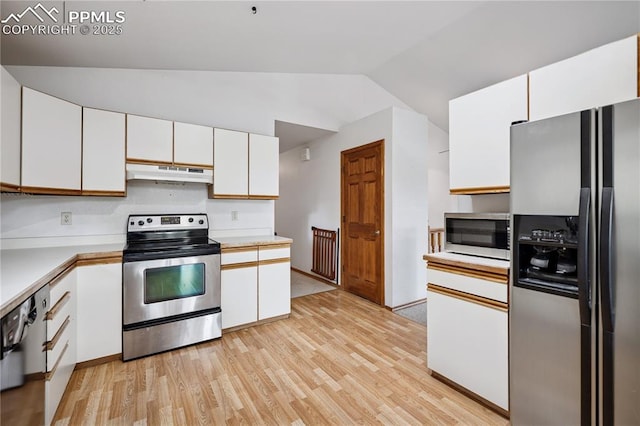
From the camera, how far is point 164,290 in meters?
2.46

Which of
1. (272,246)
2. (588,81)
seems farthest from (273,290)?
(588,81)

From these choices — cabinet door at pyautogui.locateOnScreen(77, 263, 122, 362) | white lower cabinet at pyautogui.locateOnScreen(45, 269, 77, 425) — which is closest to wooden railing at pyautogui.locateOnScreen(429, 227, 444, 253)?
cabinet door at pyautogui.locateOnScreen(77, 263, 122, 362)

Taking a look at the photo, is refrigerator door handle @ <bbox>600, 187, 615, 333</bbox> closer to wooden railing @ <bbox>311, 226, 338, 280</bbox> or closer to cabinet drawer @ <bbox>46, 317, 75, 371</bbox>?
cabinet drawer @ <bbox>46, 317, 75, 371</bbox>

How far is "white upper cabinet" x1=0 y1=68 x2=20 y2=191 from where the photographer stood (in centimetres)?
178

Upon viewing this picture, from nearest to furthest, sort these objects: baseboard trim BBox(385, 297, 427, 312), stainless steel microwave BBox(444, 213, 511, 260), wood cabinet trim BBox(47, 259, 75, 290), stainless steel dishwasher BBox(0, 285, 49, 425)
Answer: stainless steel dishwasher BBox(0, 285, 49, 425) < wood cabinet trim BBox(47, 259, 75, 290) < stainless steel microwave BBox(444, 213, 511, 260) < baseboard trim BBox(385, 297, 427, 312)

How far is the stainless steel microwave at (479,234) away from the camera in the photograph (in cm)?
192

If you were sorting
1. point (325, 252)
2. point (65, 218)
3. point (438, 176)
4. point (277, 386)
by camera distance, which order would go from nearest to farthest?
point (277, 386)
point (65, 218)
point (325, 252)
point (438, 176)

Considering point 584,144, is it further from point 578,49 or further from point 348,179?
point 348,179

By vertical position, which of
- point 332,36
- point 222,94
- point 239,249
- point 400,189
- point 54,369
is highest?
point 332,36

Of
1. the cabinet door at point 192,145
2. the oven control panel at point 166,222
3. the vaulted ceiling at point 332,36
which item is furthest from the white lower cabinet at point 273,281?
the vaulted ceiling at point 332,36

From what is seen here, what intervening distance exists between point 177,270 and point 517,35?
162 inches

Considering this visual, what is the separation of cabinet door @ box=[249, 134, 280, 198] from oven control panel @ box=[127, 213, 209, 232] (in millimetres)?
635

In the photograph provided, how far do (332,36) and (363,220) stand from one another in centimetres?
230

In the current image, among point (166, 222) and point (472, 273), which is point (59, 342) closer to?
point (166, 222)
